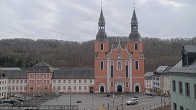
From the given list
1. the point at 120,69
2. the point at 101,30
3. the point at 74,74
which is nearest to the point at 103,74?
the point at 120,69

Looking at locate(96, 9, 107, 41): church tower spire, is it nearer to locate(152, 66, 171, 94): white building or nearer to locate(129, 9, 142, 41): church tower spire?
locate(129, 9, 142, 41): church tower spire

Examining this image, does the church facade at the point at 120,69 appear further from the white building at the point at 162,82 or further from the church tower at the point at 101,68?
the white building at the point at 162,82

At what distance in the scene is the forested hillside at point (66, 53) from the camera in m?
116

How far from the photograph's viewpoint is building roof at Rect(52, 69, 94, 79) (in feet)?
263

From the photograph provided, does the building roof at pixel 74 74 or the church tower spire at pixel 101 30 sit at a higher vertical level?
the church tower spire at pixel 101 30

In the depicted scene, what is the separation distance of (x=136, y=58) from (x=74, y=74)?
54.6 feet

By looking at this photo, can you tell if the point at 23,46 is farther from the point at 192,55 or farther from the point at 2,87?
the point at 192,55

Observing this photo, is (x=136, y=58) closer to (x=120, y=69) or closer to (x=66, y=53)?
(x=120, y=69)

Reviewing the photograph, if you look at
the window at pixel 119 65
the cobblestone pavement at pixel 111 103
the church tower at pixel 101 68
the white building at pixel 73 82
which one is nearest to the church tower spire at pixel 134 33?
the window at pixel 119 65

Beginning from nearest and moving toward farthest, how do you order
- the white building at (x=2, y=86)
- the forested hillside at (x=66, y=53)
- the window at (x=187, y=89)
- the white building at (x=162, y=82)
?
the window at (x=187, y=89) < the white building at (x=2, y=86) < the white building at (x=162, y=82) < the forested hillside at (x=66, y=53)

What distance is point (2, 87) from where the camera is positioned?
6681 cm

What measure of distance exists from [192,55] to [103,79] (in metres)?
58.2

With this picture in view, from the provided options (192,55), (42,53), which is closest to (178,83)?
(192,55)

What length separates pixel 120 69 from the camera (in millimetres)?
76375
